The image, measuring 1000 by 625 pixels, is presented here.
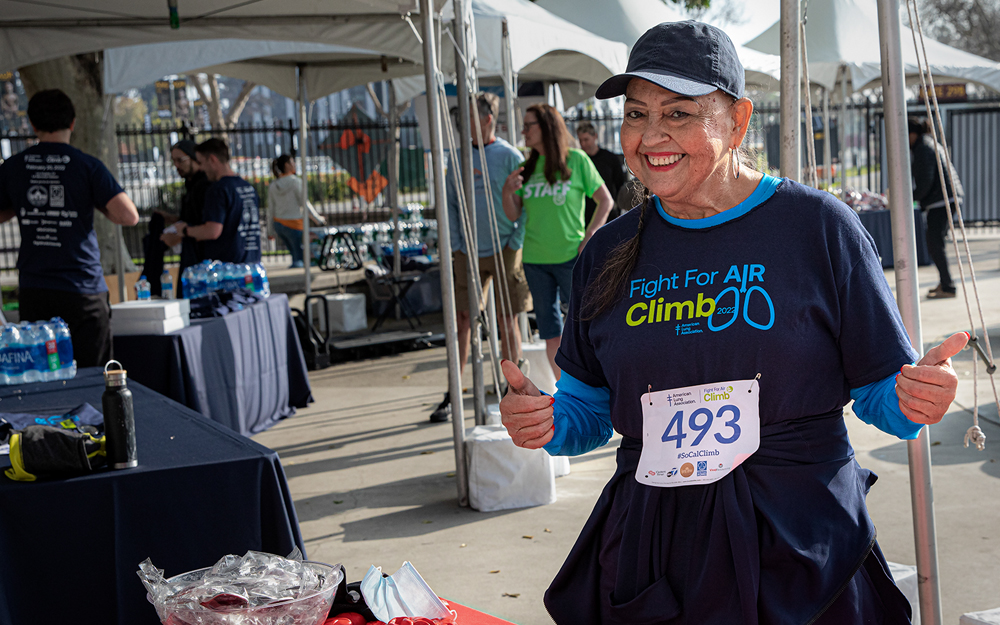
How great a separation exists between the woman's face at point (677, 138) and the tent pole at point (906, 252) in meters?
0.86

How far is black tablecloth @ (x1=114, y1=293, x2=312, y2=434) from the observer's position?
5.10 m

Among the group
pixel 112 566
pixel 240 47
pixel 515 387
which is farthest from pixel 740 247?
pixel 240 47

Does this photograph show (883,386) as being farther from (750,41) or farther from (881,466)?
(750,41)

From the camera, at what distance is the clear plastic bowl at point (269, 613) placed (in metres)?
1.52

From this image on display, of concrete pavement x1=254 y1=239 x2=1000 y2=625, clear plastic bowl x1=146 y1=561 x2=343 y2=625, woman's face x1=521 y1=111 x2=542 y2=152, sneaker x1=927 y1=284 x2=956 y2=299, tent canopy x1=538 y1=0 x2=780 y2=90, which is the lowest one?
concrete pavement x1=254 y1=239 x2=1000 y2=625

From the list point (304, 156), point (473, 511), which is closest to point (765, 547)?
point (473, 511)

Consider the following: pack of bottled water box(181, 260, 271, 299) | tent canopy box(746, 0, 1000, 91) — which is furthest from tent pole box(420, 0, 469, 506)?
tent canopy box(746, 0, 1000, 91)

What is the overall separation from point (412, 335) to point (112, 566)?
6.67 metres

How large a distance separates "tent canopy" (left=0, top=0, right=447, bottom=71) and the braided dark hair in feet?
12.8

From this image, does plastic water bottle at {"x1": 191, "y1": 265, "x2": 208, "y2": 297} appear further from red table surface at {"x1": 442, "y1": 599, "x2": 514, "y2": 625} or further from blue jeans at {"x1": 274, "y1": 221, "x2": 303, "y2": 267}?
blue jeans at {"x1": 274, "y1": 221, "x2": 303, "y2": 267}

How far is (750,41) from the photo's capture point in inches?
463

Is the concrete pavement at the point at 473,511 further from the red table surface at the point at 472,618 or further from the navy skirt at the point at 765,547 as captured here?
the navy skirt at the point at 765,547

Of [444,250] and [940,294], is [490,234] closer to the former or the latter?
[444,250]

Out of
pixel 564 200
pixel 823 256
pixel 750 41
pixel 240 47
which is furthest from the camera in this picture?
pixel 750 41
